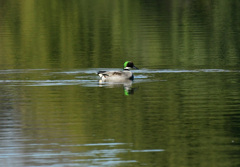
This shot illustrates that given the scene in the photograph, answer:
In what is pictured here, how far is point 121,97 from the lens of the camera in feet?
76.6

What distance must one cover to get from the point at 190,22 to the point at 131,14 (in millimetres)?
9548

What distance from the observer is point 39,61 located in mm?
33000

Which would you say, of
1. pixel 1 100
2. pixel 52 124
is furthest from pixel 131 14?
pixel 52 124

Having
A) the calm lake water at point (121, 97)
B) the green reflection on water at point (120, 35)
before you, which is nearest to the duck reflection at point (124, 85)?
the calm lake water at point (121, 97)

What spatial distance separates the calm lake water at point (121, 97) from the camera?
52.6ft

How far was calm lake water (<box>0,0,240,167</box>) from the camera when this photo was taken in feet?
52.6

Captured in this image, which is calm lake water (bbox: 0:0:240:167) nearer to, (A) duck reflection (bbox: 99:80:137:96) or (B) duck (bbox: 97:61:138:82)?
(A) duck reflection (bbox: 99:80:137:96)

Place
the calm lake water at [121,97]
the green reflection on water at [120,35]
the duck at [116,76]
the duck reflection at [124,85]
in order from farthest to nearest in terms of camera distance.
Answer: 1. the green reflection on water at [120,35]
2. the duck at [116,76]
3. the duck reflection at [124,85]
4. the calm lake water at [121,97]

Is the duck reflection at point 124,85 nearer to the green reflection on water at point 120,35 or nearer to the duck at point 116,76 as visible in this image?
the duck at point 116,76

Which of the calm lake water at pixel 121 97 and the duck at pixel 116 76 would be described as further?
the duck at pixel 116 76

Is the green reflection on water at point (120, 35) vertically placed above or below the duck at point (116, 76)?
below

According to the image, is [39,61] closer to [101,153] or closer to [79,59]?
[79,59]

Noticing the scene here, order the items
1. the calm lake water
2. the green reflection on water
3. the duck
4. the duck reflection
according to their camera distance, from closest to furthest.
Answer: the calm lake water, the duck reflection, the duck, the green reflection on water


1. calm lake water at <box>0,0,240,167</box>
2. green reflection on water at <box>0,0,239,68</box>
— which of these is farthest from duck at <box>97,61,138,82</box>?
green reflection on water at <box>0,0,239,68</box>
